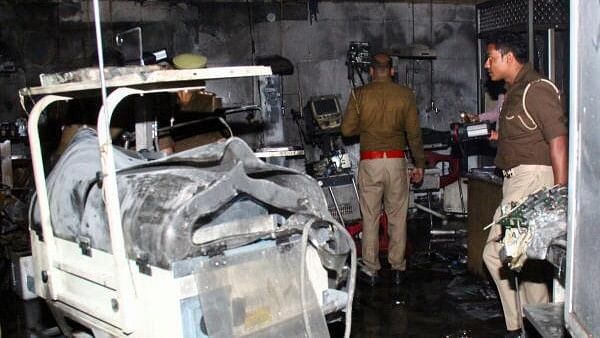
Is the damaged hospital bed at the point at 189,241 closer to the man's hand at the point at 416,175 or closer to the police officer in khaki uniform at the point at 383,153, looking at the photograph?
the police officer in khaki uniform at the point at 383,153

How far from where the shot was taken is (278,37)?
7.50 metres

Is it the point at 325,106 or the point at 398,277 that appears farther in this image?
the point at 325,106

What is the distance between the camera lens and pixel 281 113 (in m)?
7.52

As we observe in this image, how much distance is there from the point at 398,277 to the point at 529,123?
2.21 m

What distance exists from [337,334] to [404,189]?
162 centimetres

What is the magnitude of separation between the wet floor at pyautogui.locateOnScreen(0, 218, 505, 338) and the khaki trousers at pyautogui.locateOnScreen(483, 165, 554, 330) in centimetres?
37

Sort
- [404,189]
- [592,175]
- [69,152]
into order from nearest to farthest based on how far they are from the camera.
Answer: [592,175], [69,152], [404,189]

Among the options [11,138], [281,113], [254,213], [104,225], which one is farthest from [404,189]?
[11,138]

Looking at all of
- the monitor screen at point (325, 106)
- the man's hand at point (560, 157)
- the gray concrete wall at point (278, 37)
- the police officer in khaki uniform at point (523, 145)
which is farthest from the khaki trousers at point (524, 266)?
the gray concrete wall at point (278, 37)

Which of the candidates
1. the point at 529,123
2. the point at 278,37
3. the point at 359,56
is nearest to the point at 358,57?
the point at 359,56

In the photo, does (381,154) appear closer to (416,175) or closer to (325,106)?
(416,175)

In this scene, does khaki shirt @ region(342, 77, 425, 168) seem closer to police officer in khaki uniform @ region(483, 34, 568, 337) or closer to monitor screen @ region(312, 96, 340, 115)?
monitor screen @ region(312, 96, 340, 115)

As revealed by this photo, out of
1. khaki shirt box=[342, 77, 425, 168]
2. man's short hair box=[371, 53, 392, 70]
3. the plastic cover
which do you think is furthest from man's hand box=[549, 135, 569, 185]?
man's short hair box=[371, 53, 392, 70]

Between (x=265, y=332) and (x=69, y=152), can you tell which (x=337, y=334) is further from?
(x=69, y=152)
